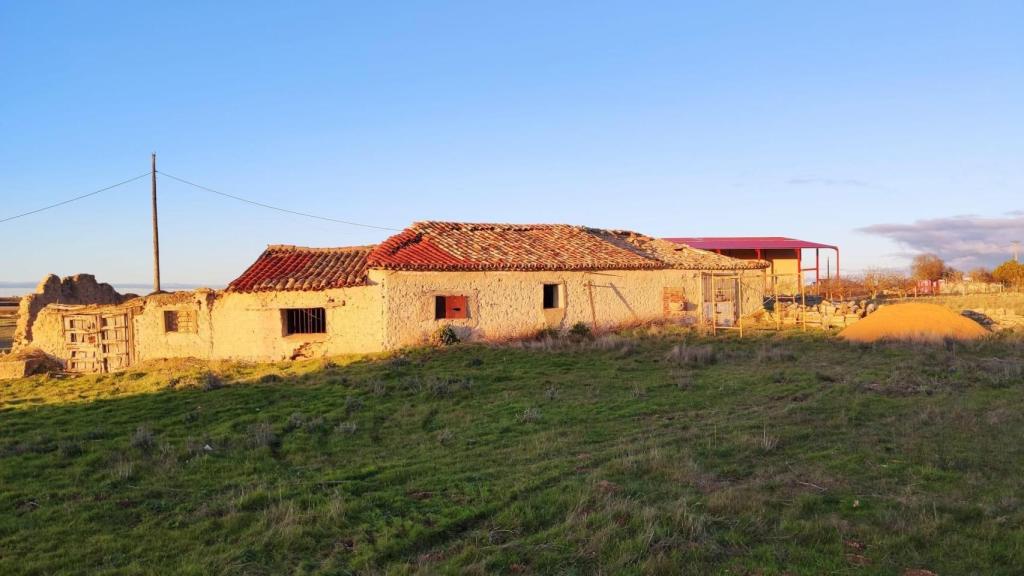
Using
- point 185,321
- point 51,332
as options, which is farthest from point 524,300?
point 51,332

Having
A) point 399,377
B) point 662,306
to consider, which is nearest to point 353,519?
point 399,377

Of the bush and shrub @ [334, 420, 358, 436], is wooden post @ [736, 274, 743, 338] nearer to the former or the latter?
the bush

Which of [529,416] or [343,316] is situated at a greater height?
[343,316]

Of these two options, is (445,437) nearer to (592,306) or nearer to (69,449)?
(69,449)

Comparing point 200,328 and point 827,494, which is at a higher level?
point 200,328

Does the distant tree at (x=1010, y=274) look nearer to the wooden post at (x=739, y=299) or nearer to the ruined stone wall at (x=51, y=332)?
the wooden post at (x=739, y=299)

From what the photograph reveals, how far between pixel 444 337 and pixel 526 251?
484 centimetres

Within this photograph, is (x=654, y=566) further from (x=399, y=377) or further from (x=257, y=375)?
(x=257, y=375)

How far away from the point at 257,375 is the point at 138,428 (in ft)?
18.2

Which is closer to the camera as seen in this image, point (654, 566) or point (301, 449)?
point (654, 566)

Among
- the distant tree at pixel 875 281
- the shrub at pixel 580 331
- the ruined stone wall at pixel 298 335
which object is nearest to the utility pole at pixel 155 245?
the ruined stone wall at pixel 298 335

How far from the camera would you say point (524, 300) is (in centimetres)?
1992

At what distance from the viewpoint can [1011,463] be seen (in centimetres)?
742

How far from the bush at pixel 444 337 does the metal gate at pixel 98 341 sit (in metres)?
9.05
